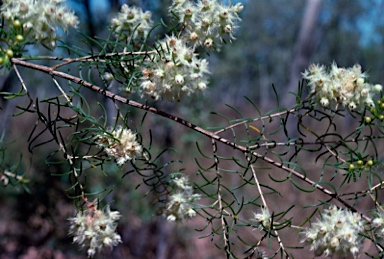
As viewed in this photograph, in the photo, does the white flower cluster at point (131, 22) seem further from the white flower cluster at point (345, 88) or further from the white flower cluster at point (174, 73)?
the white flower cluster at point (345, 88)

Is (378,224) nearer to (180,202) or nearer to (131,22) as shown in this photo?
(180,202)

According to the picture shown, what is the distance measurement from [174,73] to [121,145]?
0.15m

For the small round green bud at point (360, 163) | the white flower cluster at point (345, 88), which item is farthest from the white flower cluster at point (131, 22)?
the small round green bud at point (360, 163)

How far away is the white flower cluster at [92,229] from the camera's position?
2.39 feet

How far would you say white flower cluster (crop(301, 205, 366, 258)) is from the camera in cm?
72

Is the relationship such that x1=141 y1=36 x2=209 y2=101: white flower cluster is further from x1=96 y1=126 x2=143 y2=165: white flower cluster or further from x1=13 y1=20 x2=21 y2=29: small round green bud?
x1=13 y1=20 x2=21 y2=29: small round green bud

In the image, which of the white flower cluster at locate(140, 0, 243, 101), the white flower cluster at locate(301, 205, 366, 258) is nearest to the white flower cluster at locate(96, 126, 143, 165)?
the white flower cluster at locate(140, 0, 243, 101)

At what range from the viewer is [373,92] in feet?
2.64

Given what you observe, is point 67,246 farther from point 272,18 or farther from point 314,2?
point 272,18

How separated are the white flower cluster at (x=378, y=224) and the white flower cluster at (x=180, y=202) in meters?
0.30

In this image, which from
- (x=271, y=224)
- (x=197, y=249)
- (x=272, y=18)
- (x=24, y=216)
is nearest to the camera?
(x=271, y=224)

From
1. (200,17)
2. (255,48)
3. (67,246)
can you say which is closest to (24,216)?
(67,246)

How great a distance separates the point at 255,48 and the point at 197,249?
76.5 feet

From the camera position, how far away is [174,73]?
754mm
